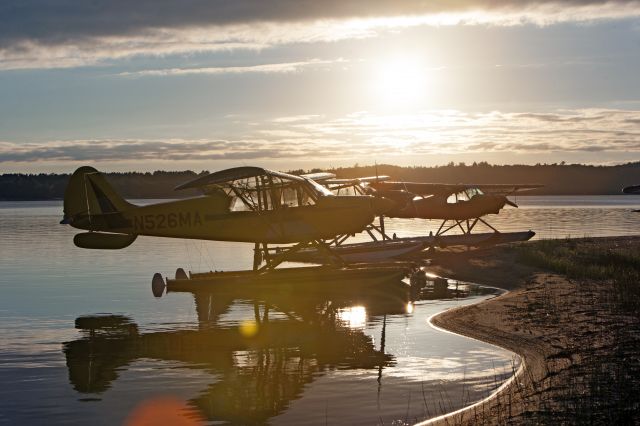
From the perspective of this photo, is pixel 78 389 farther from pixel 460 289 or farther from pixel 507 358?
pixel 460 289

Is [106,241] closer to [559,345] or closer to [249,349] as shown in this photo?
[249,349]

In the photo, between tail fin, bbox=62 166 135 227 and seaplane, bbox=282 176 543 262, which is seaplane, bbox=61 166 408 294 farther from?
seaplane, bbox=282 176 543 262

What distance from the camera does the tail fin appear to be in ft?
65.6

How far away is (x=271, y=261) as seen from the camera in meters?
21.3

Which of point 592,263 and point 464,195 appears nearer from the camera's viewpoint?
point 592,263

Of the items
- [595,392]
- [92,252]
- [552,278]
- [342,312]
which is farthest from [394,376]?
[92,252]

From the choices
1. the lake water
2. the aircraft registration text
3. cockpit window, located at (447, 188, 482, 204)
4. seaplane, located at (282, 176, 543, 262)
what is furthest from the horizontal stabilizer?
cockpit window, located at (447, 188, 482, 204)

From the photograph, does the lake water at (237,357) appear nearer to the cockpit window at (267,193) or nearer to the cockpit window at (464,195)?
the cockpit window at (267,193)

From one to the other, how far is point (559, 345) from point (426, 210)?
62.7 feet

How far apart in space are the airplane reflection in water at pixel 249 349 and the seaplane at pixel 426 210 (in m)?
7.13

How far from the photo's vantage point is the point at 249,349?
12.8m

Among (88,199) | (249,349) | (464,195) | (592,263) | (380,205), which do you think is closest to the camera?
(249,349)

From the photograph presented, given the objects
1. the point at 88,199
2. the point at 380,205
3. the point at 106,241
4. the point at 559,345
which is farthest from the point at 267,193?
the point at 559,345

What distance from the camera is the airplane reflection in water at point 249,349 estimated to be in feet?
32.4
